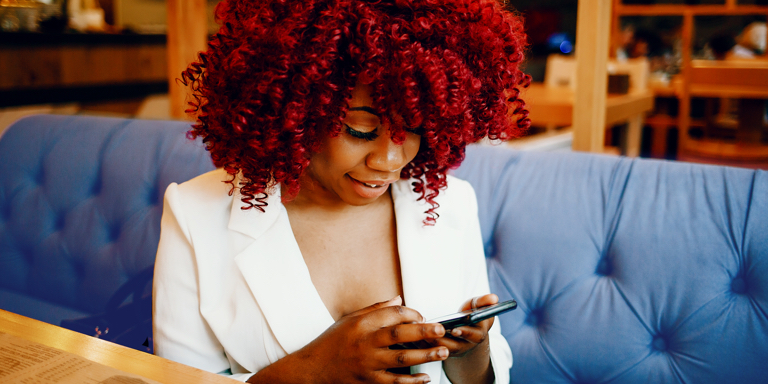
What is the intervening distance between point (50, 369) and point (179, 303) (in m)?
0.25

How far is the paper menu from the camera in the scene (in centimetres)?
69

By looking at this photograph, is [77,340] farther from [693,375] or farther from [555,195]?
[693,375]

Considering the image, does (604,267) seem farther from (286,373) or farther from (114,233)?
(114,233)

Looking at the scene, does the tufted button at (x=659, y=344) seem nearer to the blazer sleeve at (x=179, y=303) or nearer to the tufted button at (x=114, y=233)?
the blazer sleeve at (x=179, y=303)

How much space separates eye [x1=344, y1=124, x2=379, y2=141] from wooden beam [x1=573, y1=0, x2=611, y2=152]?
912mm

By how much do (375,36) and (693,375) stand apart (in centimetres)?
90

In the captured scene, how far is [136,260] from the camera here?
5.09ft

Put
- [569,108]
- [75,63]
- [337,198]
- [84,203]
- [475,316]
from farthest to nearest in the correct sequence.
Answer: [75,63] < [569,108] < [84,203] < [337,198] < [475,316]

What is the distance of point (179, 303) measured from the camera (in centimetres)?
95

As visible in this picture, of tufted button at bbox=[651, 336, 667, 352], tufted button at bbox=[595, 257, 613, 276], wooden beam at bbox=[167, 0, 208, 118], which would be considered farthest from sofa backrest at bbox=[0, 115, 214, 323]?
tufted button at bbox=[651, 336, 667, 352]

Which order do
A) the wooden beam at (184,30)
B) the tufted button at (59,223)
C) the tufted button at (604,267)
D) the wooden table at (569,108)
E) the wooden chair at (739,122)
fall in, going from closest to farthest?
the tufted button at (604,267), the tufted button at (59,223), the wooden beam at (184,30), the wooden table at (569,108), the wooden chair at (739,122)

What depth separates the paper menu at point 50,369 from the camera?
693mm

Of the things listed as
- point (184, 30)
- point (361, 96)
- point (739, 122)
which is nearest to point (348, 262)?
point (361, 96)

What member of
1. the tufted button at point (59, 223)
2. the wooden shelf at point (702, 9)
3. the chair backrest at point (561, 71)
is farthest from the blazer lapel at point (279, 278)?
the wooden shelf at point (702, 9)
